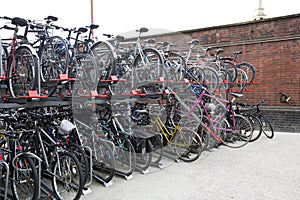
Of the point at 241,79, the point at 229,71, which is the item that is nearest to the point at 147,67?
the point at 229,71

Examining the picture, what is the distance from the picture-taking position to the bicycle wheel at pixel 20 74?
→ 124 inches

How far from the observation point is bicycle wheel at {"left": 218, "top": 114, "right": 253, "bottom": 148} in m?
5.17

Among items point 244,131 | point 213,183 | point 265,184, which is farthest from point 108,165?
point 244,131

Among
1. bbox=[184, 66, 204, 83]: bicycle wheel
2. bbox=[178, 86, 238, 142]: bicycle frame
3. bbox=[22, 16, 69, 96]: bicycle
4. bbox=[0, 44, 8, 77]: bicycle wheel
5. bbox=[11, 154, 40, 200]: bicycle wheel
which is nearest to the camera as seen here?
bbox=[11, 154, 40, 200]: bicycle wheel

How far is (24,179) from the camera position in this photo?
2773 mm

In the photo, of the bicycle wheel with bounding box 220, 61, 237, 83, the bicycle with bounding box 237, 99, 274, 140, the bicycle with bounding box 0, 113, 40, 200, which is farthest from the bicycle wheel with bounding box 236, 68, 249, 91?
the bicycle with bounding box 0, 113, 40, 200

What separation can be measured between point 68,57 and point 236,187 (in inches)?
104

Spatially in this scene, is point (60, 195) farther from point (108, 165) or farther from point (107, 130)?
point (107, 130)

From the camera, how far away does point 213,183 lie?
11.5 feet

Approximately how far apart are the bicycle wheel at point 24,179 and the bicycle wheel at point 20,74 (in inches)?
32.7

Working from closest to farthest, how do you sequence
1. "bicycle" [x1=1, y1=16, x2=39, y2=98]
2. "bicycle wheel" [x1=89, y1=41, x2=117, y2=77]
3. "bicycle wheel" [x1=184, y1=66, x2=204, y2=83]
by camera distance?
1. "bicycle" [x1=1, y1=16, x2=39, y2=98]
2. "bicycle wheel" [x1=89, y1=41, x2=117, y2=77]
3. "bicycle wheel" [x1=184, y1=66, x2=204, y2=83]

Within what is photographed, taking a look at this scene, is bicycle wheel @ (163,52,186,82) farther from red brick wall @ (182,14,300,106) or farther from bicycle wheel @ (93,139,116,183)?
red brick wall @ (182,14,300,106)

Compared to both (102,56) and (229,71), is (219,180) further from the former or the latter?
(229,71)

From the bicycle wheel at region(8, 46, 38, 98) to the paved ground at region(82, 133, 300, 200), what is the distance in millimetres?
1396
